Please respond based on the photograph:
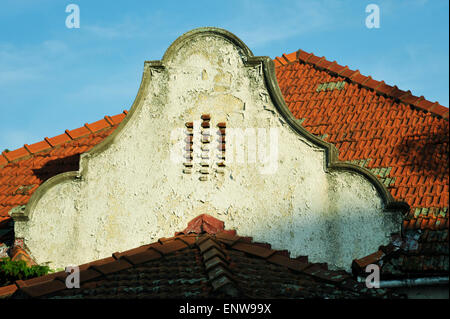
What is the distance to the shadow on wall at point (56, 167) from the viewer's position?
1212 cm

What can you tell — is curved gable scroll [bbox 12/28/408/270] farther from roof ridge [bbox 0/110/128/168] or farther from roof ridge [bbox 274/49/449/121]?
roof ridge [bbox 0/110/128/168]

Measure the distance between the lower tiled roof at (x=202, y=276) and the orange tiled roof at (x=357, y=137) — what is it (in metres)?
2.00

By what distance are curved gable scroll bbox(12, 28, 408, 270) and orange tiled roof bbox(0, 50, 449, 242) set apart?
1190mm

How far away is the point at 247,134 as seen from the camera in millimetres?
9945

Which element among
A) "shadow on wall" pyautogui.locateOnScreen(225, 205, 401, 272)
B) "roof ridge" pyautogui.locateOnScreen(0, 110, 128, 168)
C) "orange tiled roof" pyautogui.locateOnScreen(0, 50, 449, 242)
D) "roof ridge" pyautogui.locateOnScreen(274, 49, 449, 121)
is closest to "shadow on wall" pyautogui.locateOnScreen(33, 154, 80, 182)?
"orange tiled roof" pyautogui.locateOnScreen(0, 50, 449, 242)

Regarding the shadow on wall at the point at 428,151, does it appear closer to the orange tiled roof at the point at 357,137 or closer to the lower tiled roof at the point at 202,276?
the orange tiled roof at the point at 357,137

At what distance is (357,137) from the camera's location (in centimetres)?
1155

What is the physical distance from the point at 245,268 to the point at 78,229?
3067mm

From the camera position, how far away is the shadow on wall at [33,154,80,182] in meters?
12.1

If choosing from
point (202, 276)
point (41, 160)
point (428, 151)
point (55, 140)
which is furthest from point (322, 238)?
point (55, 140)

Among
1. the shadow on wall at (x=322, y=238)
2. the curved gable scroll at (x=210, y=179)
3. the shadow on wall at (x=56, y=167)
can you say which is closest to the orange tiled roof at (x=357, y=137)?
the shadow on wall at (x=56, y=167)

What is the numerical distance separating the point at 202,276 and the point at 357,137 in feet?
16.3
